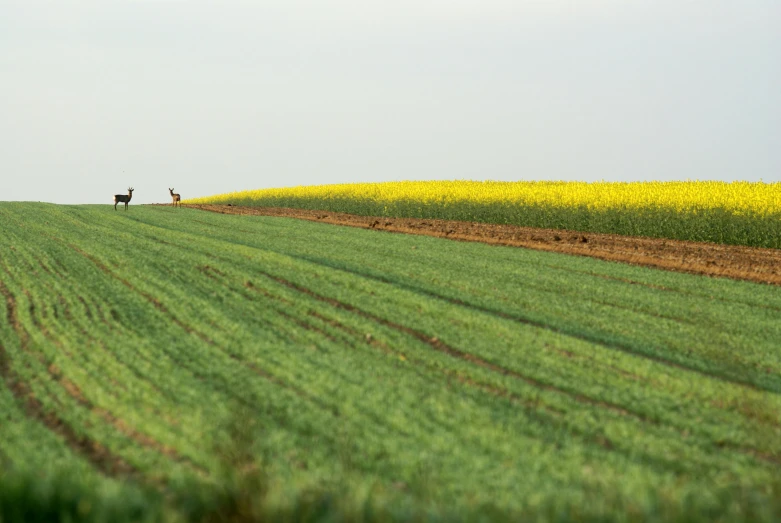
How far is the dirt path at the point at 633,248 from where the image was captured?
2331cm

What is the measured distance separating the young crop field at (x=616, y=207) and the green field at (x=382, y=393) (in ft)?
32.4

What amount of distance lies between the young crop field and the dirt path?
118cm

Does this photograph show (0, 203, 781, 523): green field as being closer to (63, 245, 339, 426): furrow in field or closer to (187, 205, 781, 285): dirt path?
(63, 245, 339, 426): furrow in field

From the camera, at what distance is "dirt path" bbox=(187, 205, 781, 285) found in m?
23.3

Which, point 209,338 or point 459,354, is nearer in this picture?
point 459,354

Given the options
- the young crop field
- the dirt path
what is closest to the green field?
the dirt path

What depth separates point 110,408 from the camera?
10086 mm

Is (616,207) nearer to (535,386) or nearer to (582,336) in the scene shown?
(582,336)

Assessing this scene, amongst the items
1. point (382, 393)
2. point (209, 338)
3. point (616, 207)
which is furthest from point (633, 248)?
point (382, 393)

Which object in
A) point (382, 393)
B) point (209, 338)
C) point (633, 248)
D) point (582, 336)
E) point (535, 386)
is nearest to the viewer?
point (382, 393)

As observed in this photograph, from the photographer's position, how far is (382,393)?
413 inches

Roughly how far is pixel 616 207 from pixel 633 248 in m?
7.30

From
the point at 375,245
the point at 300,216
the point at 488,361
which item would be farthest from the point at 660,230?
the point at 488,361

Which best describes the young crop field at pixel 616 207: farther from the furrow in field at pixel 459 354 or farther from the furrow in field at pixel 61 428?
the furrow in field at pixel 61 428
